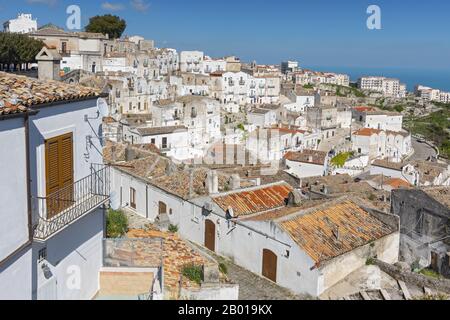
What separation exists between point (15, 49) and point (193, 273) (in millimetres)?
42128

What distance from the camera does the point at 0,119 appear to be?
6570mm

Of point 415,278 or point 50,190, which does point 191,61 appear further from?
point 50,190

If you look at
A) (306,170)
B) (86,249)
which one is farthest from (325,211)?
(306,170)

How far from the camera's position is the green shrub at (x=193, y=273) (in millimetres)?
12617

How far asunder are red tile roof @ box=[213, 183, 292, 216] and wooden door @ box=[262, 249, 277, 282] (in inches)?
92.2

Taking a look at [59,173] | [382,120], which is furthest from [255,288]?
[382,120]

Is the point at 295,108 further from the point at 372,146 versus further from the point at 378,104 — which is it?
the point at 378,104

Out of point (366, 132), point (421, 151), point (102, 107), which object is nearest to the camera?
point (102, 107)

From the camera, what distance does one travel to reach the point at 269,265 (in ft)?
51.2

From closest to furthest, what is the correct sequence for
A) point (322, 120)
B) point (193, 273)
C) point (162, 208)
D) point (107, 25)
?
point (193, 273), point (162, 208), point (322, 120), point (107, 25)

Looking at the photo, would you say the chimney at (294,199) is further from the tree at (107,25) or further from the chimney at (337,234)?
the tree at (107,25)

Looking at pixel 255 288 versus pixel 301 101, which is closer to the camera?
pixel 255 288

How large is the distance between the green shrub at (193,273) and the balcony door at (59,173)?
4757 millimetres

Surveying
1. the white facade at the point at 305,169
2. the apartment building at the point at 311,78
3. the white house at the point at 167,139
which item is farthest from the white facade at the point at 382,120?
the apartment building at the point at 311,78
